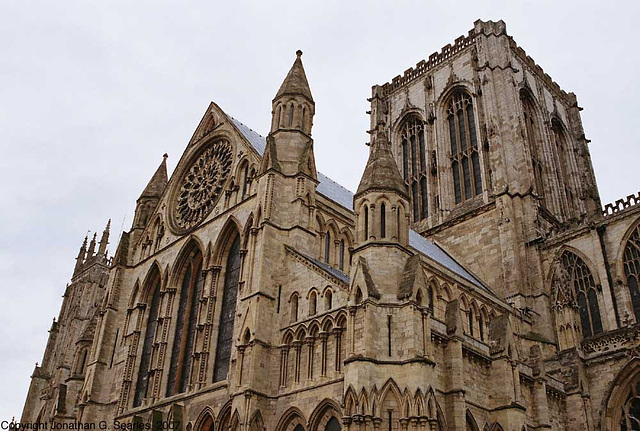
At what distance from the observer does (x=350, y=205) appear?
34625 mm

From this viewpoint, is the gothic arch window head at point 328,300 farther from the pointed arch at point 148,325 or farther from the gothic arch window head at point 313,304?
the pointed arch at point 148,325

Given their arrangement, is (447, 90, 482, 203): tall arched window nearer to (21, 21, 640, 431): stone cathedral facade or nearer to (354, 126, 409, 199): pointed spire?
(21, 21, 640, 431): stone cathedral facade

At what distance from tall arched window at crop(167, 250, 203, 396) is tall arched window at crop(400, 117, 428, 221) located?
22.1 m

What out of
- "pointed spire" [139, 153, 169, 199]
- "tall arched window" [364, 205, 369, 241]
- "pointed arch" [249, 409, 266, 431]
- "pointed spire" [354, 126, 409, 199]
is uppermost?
"pointed spire" [139, 153, 169, 199]

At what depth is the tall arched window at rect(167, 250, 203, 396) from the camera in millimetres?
27422

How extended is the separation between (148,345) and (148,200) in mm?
9155

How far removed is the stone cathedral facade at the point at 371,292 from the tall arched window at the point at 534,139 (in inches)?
17.4

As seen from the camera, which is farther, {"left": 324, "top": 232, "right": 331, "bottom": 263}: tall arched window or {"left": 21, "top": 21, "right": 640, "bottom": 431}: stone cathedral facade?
{"left": 324, "top": 232, "right": 331, "bottom": 263}: tall arched window

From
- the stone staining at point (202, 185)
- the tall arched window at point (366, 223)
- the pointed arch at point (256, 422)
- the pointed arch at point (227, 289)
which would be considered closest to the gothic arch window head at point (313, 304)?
the tall arched window at point (366, 223)

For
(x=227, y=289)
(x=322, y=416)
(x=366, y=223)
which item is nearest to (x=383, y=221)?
(x=366, y=223)

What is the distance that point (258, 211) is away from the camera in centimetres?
2612

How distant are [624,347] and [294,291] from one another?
1544 centimetres

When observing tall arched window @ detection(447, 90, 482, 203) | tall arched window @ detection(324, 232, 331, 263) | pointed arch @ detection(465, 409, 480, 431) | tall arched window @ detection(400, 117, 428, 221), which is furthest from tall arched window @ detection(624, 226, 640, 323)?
tall arched window @ detection(400, 117, 428, 221)

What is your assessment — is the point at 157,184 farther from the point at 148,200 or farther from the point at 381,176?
the point at 381,176
